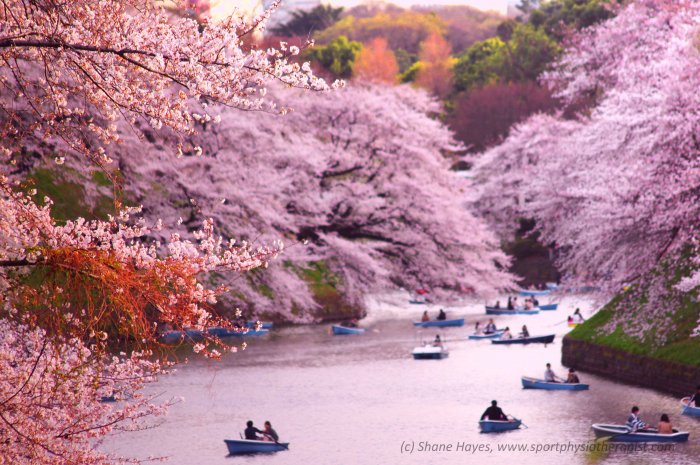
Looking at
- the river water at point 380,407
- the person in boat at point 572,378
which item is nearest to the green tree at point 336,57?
the river water at point 380,407

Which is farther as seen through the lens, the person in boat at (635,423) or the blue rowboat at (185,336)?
the person in boat at (635,423)

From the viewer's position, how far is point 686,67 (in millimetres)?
34719

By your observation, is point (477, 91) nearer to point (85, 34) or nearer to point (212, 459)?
point (212, 459)

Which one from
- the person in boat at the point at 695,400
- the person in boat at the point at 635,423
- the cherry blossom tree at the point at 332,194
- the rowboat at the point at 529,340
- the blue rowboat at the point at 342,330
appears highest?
the cherry blossom tree at the point at 332,194

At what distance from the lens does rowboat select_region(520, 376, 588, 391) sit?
114ft

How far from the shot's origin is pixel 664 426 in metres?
26.3

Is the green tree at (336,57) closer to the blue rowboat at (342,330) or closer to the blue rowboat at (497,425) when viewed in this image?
the blue rowboat at (342,330)

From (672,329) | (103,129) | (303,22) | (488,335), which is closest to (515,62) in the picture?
(303,22)

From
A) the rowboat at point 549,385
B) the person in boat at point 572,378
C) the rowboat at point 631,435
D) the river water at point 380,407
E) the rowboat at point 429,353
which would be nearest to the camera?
the rowboat at point 631,435

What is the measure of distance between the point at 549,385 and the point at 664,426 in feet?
29.9

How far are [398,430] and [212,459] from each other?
5.91m

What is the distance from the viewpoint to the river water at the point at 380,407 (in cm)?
2670

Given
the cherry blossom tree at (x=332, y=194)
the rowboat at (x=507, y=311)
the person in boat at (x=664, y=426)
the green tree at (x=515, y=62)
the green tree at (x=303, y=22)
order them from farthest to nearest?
1. the green tree at (x=303, y=22)
2. the green tree at (x=515, y=62)
3. the rowboat at (x=507, y=311)
4. the cherry blossom tree at (x=332, y=194)
5. the person in boat at (x=664, y=426)

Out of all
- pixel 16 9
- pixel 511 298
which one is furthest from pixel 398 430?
pixel 511 298
